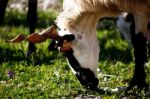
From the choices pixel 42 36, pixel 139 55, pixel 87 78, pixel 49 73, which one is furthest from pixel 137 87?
pixel 42 36

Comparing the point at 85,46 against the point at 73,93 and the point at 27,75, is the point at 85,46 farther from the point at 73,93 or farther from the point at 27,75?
the point at 27,75

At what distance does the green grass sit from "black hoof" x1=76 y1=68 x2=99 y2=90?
2.9 inches

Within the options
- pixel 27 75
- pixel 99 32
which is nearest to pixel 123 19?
pixel 99 32

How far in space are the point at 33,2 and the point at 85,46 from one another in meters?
2.26

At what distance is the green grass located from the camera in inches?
228

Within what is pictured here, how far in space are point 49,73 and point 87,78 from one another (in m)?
0.91

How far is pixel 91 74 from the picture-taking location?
5809mm

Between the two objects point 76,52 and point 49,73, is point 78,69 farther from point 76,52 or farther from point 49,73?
point 49,73

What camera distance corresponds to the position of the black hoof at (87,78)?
19.0ft

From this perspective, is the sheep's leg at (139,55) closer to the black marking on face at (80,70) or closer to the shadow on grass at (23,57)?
the black marking on face at (80,70)

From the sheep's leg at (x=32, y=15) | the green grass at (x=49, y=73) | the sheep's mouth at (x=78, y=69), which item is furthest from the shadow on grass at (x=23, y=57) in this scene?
the sheep's mouth at (x=78, y=69)

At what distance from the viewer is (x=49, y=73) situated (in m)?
6.59

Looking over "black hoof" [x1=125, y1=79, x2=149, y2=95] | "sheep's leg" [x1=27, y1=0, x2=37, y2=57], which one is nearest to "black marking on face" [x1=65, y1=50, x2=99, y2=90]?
"black hoof" [x1=125, y1=79, x2=149, y2=95]

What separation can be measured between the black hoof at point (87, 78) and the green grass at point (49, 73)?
0.24 ft
